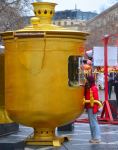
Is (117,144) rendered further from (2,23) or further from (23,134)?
(2,23)

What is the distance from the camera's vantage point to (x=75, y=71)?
12617mm

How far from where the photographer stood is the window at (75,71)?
12.4 m

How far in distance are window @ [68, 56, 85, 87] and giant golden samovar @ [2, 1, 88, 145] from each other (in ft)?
0.15

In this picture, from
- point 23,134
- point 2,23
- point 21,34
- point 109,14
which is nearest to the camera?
point 21,34

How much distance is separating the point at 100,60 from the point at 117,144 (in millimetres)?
6508

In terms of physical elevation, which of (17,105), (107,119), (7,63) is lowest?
(107,119)

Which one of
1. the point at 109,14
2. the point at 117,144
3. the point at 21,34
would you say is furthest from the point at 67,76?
the point at 109,14

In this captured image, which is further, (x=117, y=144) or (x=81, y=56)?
(x=117, y=144)

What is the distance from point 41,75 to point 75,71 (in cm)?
89

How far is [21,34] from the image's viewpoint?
1212 centimetres

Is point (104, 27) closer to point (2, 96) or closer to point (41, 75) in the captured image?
point (2, 96)

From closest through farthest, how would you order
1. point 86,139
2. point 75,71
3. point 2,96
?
point 75,71, point 2,96, point 86,139

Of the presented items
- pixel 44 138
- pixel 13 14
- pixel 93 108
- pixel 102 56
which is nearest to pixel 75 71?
pixel 93 108

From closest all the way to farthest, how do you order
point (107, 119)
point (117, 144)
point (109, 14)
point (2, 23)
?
point (117, 144) → point (107, 119) → point (2, 23) → point (109, 14)
